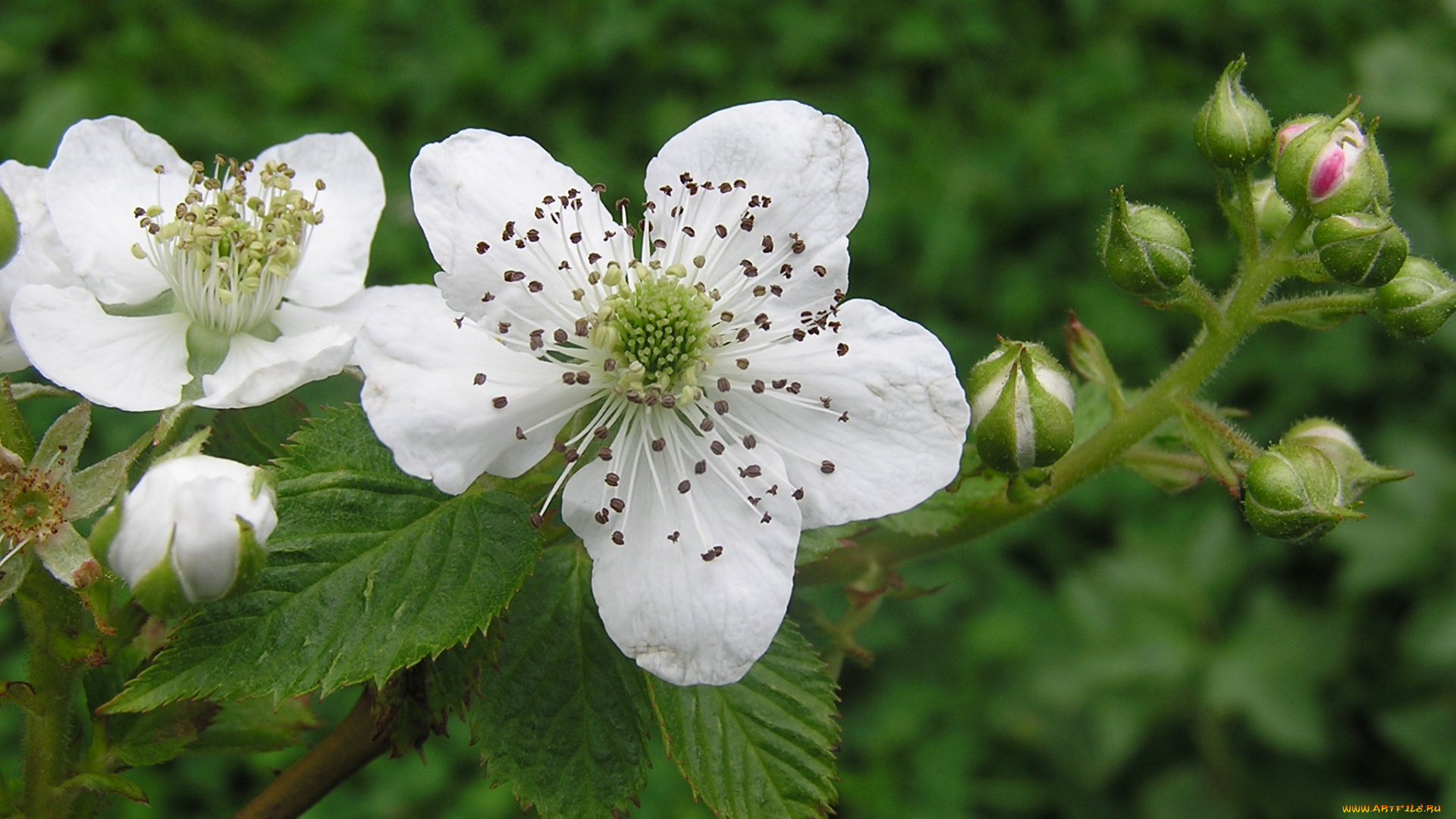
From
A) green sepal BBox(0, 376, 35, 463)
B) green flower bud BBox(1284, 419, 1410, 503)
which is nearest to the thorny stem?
green flower bud BBox(1284, 419, 1410, 503)

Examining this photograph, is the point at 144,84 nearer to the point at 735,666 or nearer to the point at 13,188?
the point at 13,188

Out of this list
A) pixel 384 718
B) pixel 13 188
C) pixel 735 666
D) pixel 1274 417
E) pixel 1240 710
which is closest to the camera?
pixel 735 666

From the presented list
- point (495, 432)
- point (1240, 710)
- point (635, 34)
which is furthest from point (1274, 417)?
point (495, 432)

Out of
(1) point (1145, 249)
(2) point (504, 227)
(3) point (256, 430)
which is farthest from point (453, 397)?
(1) point (1145, 249)

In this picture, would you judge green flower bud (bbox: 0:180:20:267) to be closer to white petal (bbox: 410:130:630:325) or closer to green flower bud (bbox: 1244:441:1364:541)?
white petal (bbox: 410:130:630:325)

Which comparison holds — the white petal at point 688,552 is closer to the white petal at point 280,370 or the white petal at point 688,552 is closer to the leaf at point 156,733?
the white petal at point 280,370

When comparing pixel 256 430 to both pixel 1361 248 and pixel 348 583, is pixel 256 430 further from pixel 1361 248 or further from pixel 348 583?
pixel 1361 248
